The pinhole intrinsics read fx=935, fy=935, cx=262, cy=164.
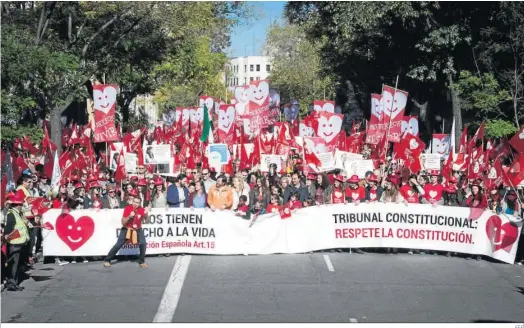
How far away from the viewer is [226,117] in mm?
28141

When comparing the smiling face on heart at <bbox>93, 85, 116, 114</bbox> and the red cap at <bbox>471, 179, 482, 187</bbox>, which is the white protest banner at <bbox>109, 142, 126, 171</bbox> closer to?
the smiling face on heart at <bbox>93, 85, 116, 114</bbox>

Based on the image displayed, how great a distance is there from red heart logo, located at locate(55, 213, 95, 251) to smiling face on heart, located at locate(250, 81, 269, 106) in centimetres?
1185

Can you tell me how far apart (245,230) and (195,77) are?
138ft

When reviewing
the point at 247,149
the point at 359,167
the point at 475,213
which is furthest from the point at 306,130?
the point at 475,213

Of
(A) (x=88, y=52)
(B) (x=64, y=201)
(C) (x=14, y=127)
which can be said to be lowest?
(B) (x=64, y=201)

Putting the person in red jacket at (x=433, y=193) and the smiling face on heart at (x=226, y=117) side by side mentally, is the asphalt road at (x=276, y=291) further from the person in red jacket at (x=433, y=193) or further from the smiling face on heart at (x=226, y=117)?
the smiling face on heart at (x=226, y=117)

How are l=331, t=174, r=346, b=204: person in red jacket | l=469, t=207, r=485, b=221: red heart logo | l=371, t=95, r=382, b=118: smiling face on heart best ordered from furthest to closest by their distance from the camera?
l=371, t=95, r=382, b=118: smiling face on heart < l=331, t=174, r=346, b=204: person in red jacket < l=469, t=207, r=485, b=221: red heart logo

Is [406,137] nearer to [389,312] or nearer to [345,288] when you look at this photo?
[345,288]

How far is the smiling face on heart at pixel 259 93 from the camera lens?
28109 mm

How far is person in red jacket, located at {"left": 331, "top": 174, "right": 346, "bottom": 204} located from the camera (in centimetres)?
1830

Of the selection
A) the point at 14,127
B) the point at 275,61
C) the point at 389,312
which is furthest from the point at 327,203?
the point at 275,61

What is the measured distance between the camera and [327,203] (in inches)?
734

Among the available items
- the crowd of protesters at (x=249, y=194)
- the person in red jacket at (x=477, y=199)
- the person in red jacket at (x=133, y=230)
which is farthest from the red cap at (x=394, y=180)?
the person in red jacket at (x=133, y=230)

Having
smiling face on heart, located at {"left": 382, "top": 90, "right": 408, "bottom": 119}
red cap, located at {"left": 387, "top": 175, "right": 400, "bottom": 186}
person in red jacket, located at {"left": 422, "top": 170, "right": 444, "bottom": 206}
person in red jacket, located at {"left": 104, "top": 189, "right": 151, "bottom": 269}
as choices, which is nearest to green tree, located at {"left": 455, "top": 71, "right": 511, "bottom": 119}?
smiling face on heart, located at {"left": 382, "top": 90, "right": 408, "bottom": 119}
